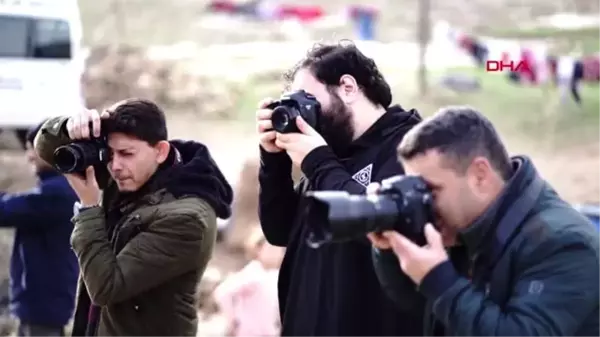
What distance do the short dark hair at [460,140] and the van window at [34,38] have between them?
7612 mm

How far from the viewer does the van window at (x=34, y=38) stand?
9062 millimetres

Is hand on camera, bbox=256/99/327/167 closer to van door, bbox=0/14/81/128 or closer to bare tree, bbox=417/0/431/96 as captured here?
van door, bbox=0/14/81/128

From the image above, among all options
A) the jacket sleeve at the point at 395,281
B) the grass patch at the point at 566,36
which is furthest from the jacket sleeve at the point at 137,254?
the grass patch at the point at 566,36

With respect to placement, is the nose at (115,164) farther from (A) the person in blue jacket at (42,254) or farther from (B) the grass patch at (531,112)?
(B) the grass patch at (531,112)

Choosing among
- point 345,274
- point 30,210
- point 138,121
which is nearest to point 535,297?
point 345,274

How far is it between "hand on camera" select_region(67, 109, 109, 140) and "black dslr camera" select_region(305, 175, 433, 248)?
38.6 inches

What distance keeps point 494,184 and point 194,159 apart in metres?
1.13

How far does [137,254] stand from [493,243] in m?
1.04

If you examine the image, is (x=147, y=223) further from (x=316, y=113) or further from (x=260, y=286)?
(x=260, y=286)

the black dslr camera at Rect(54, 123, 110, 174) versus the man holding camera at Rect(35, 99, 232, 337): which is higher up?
the black dslr camera at Rect(54, 123, 110, 174)

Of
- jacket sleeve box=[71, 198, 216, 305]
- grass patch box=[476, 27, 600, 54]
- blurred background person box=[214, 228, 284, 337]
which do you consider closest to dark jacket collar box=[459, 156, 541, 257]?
jacket sleeve box=[71, 198, 216, 305]

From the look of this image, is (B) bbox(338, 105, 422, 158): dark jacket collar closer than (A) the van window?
Yes

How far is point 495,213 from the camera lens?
1836 millimetres

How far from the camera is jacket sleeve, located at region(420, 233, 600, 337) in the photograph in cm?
174
